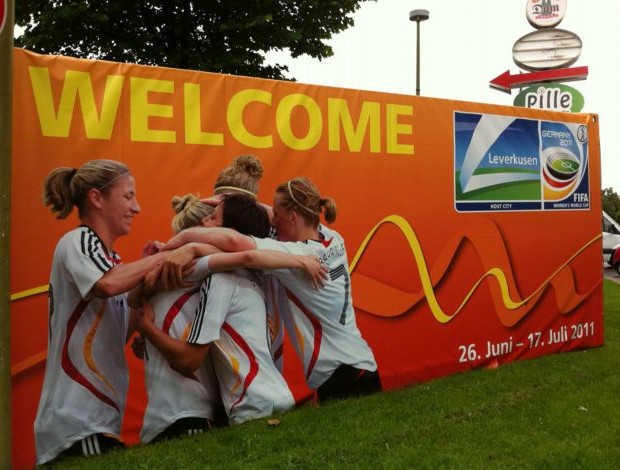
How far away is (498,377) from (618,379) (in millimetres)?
1096

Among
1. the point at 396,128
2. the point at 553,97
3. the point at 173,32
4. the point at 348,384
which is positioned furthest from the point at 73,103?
the point at 553,97

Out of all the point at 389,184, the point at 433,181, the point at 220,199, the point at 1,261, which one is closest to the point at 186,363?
the point at 220,199

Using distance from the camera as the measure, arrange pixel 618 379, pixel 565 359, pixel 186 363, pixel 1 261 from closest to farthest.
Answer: pixel 1 261 < pixel 186 363 < pixel 618 379 < pixel 565 359

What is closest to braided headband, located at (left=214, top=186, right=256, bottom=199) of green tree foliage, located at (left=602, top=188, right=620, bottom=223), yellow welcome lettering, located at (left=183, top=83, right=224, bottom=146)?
A: yellow welcome lettering, located at (left=183, top=83, right=224, bottom=146)

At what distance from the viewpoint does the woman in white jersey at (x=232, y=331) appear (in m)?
4.69

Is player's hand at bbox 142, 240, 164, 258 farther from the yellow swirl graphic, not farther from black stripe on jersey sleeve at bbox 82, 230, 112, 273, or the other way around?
the yellow swirl graphic

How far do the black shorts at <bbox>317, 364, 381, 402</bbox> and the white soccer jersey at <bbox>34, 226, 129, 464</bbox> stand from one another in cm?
179

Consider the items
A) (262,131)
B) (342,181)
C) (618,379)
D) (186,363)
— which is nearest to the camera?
(186,363)

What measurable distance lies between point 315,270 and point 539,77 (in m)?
10.7

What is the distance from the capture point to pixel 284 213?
17.4 feet

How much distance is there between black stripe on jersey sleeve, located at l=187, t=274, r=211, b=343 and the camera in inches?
185

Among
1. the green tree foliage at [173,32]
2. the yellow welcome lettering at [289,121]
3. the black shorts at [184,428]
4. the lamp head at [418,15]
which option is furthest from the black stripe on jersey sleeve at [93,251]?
the lamp head at [418,15]

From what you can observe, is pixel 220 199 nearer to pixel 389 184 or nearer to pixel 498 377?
pixel 389 184

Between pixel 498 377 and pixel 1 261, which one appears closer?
pixel 1 261
